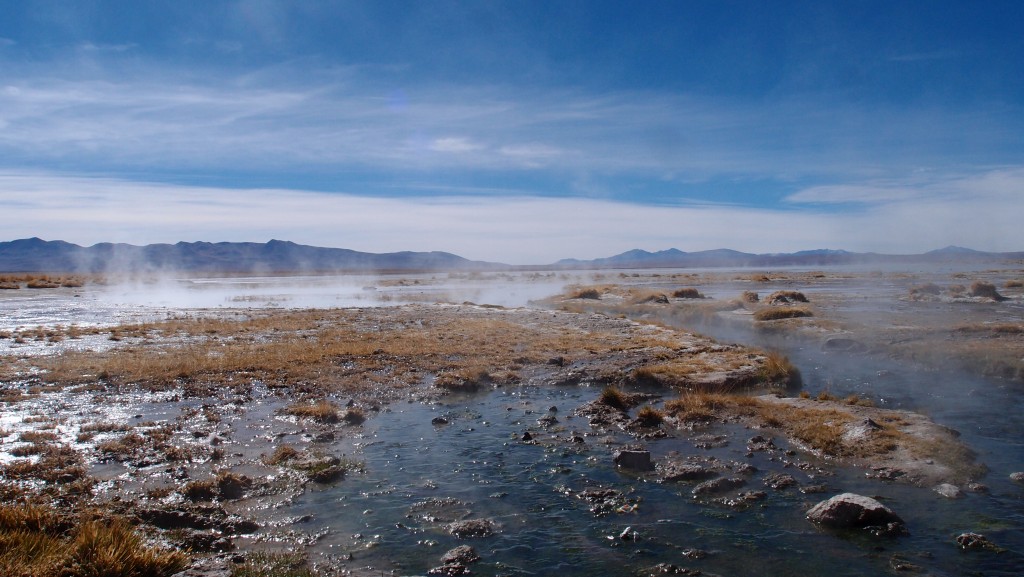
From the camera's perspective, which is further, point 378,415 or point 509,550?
point 378,415

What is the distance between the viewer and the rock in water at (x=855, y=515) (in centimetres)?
895

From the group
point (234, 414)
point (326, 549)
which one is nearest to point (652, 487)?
point (326, 549)

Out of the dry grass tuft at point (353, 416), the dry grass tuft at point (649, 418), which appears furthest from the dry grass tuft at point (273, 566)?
the dry grass tuft at point (649, 418)

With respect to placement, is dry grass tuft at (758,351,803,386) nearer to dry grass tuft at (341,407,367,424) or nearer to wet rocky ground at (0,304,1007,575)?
wet rocky ground at (0,304,1007,575)

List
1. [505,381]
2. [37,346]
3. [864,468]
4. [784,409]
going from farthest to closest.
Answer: [37,346], [505,381], [784,409], [864,468]

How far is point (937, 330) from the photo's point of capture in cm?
2689

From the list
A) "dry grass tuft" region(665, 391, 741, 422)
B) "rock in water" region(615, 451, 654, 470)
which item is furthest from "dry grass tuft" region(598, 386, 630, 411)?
"rock in water" region(615, 451, 654, 470)

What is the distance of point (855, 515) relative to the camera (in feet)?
29.5

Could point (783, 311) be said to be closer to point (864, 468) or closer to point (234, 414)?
point (864, 468)

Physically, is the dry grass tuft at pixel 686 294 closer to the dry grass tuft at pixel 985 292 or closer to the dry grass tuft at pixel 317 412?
the dry grass tuft at pixel 985 292

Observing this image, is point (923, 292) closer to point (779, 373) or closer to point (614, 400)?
point (779, 373)

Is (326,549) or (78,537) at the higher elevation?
(78,537)

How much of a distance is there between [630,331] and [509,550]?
76.5 feet

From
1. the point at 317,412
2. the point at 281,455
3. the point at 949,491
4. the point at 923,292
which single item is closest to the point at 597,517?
the point at 949,491
